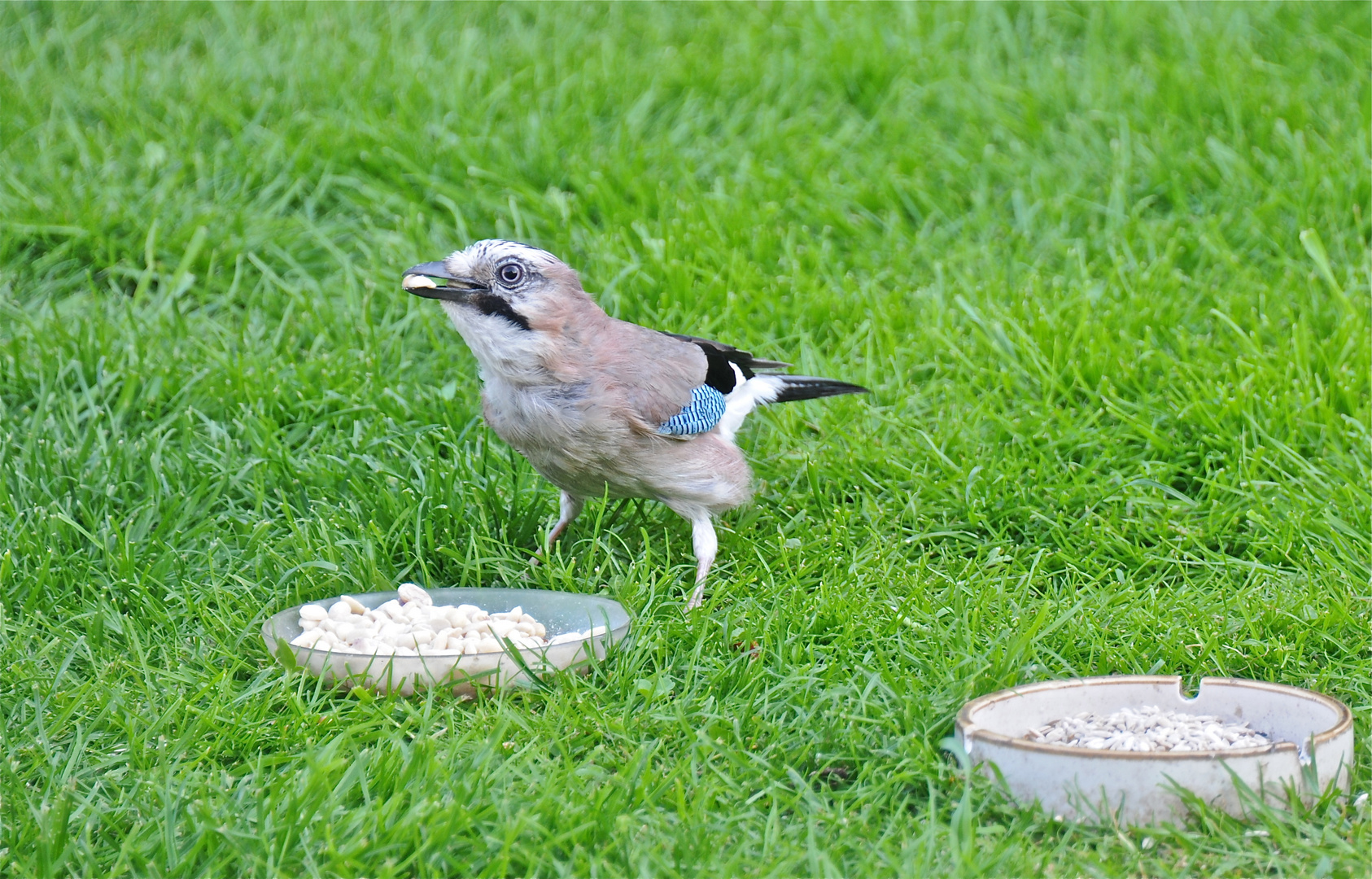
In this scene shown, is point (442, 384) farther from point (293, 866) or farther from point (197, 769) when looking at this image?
point (293, 866)

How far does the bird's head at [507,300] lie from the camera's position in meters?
3.93

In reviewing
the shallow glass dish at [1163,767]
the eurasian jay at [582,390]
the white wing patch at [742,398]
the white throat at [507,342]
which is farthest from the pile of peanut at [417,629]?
the shallow glass dish at [1163,767]

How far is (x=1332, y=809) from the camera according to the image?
2.91 meters

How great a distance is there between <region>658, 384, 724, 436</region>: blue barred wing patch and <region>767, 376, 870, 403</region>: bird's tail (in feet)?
1.18

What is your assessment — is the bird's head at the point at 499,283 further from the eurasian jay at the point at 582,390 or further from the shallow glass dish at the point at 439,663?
the shallow glass dish at the point at 439,663

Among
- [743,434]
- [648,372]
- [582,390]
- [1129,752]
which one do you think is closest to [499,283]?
[582,390]

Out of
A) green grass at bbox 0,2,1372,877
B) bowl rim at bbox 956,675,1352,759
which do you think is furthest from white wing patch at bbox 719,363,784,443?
bowl rim at bbox 956,675,1352,759

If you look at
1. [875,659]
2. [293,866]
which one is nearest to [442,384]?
[875,659]

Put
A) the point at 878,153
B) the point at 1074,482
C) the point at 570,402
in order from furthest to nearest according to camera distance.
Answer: the point at 878,153
the point at 1074,482
the point at 570,402

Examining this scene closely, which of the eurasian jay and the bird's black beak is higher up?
the bird's black beak

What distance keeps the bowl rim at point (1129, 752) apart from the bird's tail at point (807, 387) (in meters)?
1.70

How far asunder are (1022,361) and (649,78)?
2777 millimetres

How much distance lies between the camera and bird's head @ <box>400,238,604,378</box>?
3.93m

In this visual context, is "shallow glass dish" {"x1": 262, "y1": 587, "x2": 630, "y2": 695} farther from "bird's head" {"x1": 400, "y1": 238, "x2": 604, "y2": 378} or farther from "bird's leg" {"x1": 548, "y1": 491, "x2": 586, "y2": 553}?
"bird's head" {"x1": 400, "y1": 238, "x2": 604, "y2": 378}
